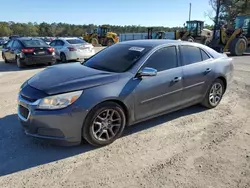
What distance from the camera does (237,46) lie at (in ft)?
51.8

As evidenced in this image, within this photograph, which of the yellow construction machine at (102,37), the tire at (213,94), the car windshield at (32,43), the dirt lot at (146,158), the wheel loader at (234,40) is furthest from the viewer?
the yellow construction machine at (102,37)

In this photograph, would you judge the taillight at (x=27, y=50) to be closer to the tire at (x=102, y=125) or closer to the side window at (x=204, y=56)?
the side window at (x=204, y=56)

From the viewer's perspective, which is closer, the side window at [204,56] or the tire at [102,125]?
the tire at [102,125]

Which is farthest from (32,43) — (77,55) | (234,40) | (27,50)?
(234,40)

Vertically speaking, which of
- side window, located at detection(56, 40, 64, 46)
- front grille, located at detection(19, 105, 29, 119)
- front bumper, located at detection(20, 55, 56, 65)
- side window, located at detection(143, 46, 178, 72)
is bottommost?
front grille, located at detection(19, 105, 29, 119)

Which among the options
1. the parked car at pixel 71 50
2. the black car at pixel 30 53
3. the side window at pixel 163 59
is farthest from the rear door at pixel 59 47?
the side window at pixel 163 59

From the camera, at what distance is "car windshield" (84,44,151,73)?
390cm

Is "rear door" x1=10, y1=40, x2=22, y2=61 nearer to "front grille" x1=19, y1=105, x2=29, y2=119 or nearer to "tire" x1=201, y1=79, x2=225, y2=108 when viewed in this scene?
"front grille" x1=19, y1=105, x2=29, y2=119

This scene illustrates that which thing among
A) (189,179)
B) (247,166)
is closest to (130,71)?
(189,179)

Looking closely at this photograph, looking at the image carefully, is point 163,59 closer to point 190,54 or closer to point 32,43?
point 190,54

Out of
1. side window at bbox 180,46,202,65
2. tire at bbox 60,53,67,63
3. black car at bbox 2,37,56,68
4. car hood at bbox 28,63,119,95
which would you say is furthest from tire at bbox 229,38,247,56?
car hood at bbox 28,63,119,95

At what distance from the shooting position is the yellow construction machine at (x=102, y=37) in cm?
2814

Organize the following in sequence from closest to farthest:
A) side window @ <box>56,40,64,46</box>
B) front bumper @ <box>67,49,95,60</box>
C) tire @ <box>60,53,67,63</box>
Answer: front bumper @ <box>67,49,95,60</box> → tire @ <box>60,53,67,63</box> → side window @ <box>56,40,64,46</box>

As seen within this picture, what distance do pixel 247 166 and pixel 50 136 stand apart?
107 inches
